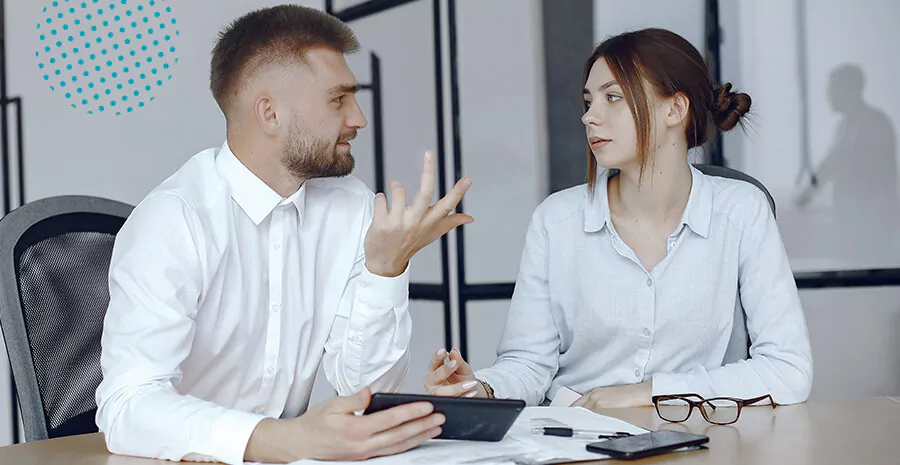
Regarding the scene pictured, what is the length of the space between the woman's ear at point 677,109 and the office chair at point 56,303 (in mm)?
1211

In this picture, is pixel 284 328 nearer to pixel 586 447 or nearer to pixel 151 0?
pixel 586 447

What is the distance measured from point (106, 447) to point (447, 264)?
233 centimetres

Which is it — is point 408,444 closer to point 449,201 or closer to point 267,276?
point 449,201

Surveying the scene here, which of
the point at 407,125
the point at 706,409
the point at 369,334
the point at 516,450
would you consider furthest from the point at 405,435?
the point at 407,125

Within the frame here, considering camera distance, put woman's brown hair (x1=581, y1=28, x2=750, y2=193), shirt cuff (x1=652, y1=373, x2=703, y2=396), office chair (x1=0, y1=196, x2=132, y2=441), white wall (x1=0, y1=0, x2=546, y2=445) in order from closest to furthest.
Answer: office chair (x1=0, y1=196, x2=132, y2=441)
shirt cuff (x1=652, y1=373, x2=703, y2=396)
woman's brown hair (x1=581, y1=28, x2=750, y2=193)
white wall (x1=0, y1=0, x2=546, y2=445)

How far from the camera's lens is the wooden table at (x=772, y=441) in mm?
1080

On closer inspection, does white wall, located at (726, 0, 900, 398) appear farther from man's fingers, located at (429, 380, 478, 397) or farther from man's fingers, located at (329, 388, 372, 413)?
man's fingers, located at (329, 388, 372, 413)

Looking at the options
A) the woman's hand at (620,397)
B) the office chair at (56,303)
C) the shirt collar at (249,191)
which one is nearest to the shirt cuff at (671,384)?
the woman's hand at (620,397)

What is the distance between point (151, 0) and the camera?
138 inches

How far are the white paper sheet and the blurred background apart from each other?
74.0 inches

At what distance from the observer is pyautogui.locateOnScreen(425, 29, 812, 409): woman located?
74.0 inches

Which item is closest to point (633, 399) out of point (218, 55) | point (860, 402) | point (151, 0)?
point (860, 402)

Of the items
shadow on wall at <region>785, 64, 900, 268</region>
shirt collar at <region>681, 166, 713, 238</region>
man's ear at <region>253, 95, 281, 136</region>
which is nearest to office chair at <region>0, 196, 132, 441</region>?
man's ear at <region>253, 95, 281, 136</region>

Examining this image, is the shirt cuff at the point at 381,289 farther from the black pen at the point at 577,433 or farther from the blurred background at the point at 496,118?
the blurred background at the point at 496,118
